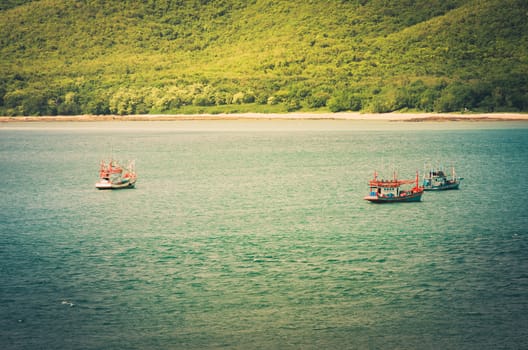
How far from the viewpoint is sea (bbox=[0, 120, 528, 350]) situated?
98.0 ft

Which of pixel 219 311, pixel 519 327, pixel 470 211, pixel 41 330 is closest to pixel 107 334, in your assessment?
pixel 41 330

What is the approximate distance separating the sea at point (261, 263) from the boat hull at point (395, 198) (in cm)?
78

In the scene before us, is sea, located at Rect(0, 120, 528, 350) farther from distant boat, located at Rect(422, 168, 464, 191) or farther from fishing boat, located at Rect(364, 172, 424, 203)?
distant boat, located at Rect(422, 168, 464, 191)

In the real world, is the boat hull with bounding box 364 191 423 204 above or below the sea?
above

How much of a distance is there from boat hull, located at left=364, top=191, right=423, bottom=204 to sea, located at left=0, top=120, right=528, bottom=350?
30.7 inches

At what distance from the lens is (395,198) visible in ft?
203

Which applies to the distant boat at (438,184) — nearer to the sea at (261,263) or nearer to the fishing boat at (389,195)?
the sea at (261,263)

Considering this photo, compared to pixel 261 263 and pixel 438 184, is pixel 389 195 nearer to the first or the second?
pixel 438 184

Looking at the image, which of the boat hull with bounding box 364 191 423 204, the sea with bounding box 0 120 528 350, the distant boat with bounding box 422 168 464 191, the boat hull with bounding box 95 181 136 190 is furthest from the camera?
the boat hull with bounding box 95 181 136 190

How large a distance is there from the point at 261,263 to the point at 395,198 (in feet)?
78.9

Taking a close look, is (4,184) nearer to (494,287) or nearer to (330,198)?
(330,198)

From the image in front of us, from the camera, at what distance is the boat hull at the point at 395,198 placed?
2410 inches

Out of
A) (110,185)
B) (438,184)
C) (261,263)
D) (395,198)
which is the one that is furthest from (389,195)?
(110,185)

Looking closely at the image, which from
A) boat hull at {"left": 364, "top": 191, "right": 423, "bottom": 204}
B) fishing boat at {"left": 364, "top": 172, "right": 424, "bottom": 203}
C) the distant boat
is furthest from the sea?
the distant boat
